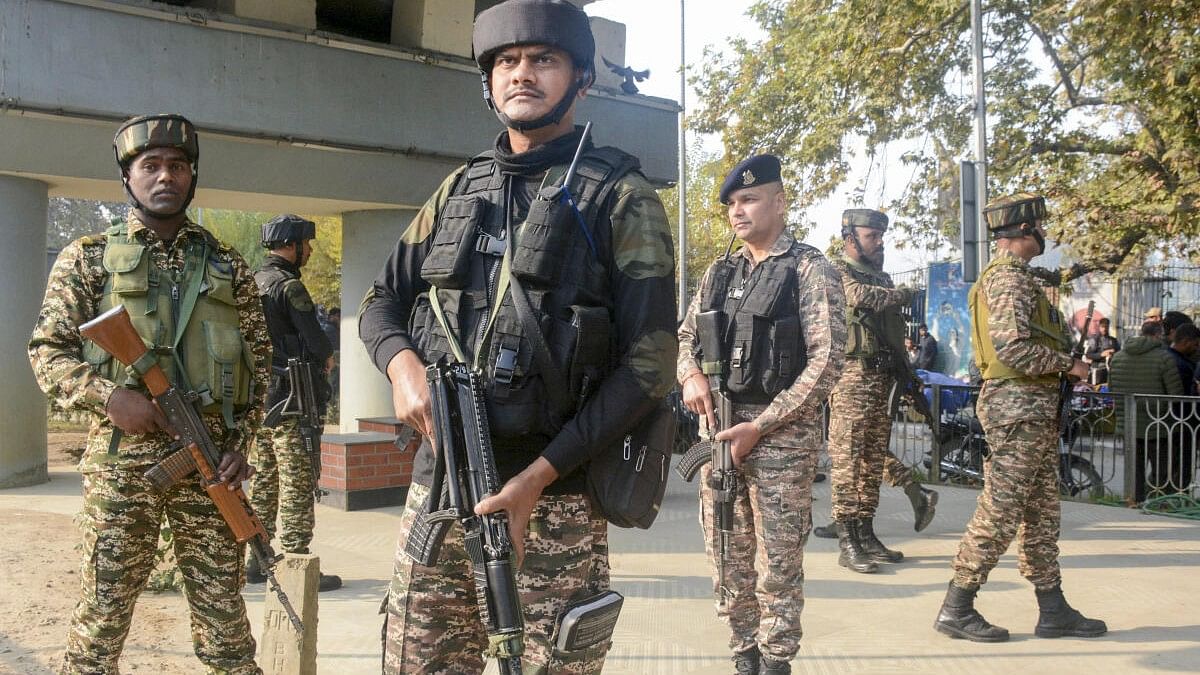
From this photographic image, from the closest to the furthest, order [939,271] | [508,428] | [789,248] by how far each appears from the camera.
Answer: [508,428] → [789,248] → [939,271]

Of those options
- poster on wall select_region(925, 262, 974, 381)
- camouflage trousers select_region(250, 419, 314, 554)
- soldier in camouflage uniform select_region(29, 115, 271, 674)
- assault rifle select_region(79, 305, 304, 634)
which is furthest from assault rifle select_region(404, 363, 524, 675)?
poster on wall select_region(925, 262, 974, 381)

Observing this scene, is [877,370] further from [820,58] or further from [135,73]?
[820,58]

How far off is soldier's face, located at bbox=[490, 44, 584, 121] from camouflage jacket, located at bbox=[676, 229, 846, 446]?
203 centimetres

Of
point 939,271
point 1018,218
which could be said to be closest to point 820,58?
point 939,271

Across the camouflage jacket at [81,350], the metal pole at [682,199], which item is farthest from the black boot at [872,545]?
the metal pole at [682,199]

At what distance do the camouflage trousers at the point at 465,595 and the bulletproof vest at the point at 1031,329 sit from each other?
3.40 meters

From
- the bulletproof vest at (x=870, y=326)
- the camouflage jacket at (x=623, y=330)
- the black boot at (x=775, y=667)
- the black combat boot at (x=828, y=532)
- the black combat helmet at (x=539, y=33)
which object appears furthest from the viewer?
the black combat boot at (x=828, y=532)

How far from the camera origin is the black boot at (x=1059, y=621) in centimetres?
497

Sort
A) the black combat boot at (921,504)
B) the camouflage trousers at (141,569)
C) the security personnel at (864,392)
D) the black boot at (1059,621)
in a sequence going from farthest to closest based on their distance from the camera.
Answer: the black combat boot at (921,504), the security personnel at (864,392), the black boot at (1059,621), the camouflage trousers at (141,569)

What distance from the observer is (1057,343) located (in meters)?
5.07

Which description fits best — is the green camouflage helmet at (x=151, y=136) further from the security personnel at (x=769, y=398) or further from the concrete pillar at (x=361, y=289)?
the concrete pillar at (x=361, y=289)

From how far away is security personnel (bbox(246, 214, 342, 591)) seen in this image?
18.8 feet

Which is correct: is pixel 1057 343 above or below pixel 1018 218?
below

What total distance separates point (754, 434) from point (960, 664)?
1.54 metres
